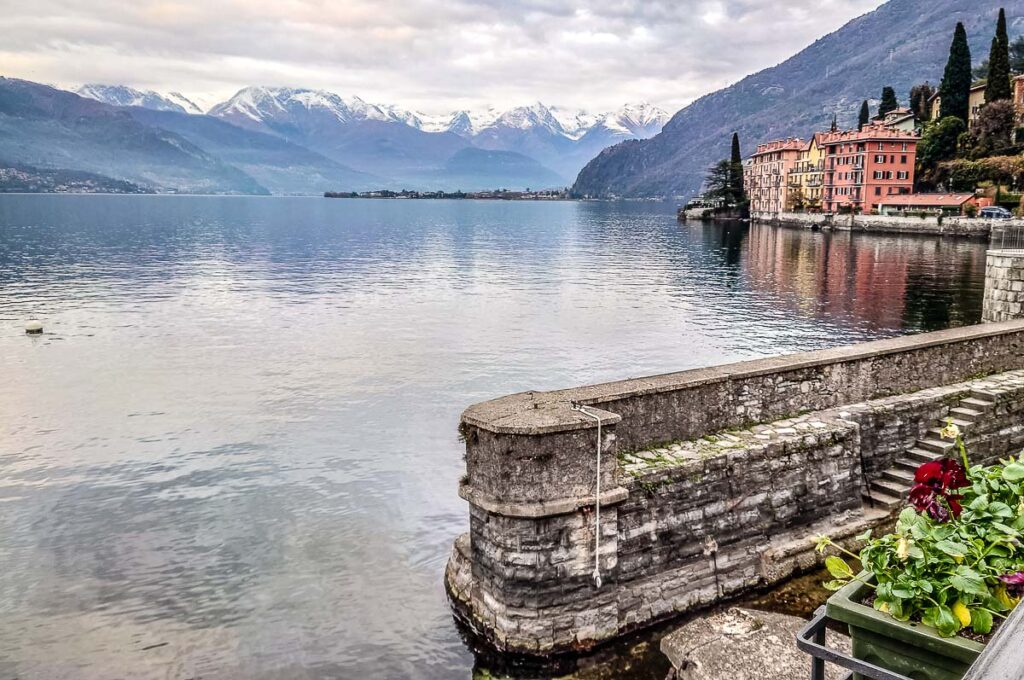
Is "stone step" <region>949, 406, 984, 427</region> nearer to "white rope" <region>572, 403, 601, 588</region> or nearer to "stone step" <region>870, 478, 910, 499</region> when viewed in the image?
"stone step" <region>870, 478, 910, 499</region>

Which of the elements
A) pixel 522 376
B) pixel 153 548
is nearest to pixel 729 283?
pixel 522 376

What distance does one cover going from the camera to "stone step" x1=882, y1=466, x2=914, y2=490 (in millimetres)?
14695

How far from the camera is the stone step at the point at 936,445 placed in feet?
49.0

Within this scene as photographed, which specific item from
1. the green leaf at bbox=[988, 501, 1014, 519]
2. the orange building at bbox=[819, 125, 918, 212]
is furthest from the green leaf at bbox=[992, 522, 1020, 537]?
the orange building at bbox=[819, 125, 918, 212]

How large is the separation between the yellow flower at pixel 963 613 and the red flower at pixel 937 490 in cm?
82

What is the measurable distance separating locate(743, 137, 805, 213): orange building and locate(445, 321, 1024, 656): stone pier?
146m

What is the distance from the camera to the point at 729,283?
62.1 metres

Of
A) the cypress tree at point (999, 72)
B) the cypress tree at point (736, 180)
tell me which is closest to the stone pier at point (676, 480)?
the cypress tree at point (999, 72)

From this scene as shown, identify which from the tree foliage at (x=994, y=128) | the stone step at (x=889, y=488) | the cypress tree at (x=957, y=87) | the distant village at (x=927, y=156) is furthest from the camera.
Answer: the cypress tree at (x=957, y=87)

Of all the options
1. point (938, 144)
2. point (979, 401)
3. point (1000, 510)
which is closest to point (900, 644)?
point (1000, 510)

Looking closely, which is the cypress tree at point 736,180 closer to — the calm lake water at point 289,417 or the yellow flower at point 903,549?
the calm lake water at point 289,417

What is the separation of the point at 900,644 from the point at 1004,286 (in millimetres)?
23966

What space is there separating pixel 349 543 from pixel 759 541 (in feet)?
28.1

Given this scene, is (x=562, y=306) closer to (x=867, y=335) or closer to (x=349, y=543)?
(x=867, y=335)
